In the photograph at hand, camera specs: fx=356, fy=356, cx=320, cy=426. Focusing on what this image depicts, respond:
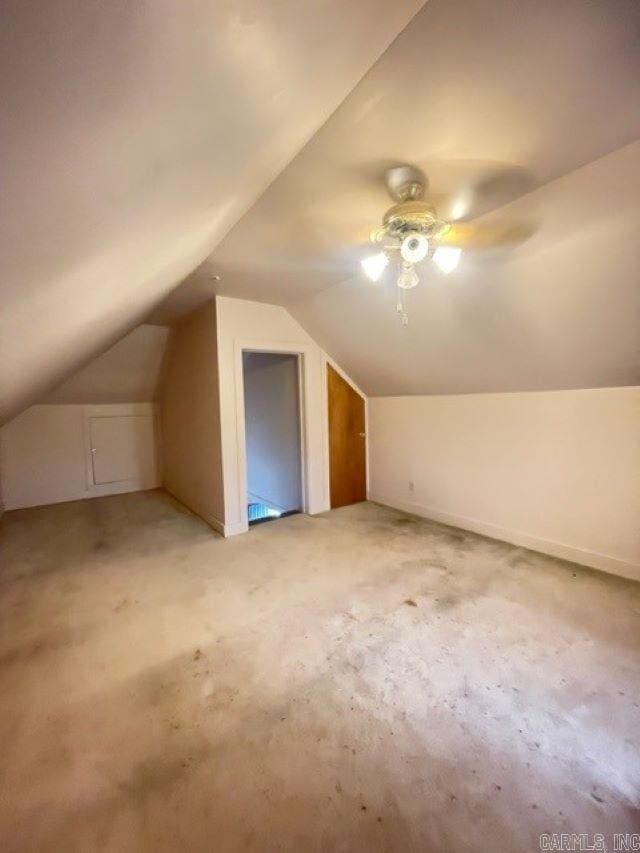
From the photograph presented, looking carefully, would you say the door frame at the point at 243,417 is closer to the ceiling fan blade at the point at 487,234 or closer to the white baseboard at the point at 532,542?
the white baseboard at the point at 532,542

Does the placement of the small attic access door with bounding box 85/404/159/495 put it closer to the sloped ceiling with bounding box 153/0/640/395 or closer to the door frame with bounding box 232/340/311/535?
the door frame with bounding box 232/340/311/535

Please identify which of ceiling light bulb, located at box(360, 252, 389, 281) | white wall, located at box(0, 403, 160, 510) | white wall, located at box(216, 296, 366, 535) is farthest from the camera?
white wall, located at box(0, 403, 160, 510)

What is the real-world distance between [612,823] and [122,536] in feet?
12.8

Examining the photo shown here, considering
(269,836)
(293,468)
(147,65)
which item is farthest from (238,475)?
(147,65)

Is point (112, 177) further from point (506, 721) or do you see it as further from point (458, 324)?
point (458, 324)

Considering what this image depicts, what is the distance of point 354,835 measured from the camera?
1.11 metres

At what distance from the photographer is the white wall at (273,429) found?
14.4 ft

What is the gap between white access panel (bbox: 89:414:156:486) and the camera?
5266 mm

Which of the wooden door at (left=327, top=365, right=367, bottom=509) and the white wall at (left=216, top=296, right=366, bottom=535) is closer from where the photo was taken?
the white wall at (left=216, top=296, right=366, bottom=535)

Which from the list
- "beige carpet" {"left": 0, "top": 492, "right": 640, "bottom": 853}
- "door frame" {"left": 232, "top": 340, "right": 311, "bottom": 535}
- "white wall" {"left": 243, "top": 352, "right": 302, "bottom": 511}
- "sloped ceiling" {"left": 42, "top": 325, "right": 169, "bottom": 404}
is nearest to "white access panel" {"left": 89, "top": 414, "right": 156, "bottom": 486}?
"sloped ceiling" {"left": 42, "top": 325, "right": 169, "bottom": 404}

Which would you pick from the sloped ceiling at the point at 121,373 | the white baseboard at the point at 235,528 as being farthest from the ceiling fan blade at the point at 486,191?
the sloped ceiling at the point at 121,373

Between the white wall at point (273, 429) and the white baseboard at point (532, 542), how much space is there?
144 centimetres

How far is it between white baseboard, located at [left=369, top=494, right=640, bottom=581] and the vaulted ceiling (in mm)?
1318

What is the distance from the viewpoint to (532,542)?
308cm
